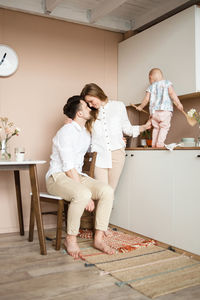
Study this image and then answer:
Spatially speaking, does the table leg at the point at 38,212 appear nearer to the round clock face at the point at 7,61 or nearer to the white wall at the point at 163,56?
the round clock face at the point at 7,61

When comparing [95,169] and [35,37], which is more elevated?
[35,37]

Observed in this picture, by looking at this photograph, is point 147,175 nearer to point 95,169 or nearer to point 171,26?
point 95,169

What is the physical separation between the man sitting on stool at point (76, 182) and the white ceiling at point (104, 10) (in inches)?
46.4

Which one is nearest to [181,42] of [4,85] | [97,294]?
[4,85]

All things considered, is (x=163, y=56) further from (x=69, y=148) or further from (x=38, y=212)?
(x=38, y=212)

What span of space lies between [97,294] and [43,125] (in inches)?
87.7

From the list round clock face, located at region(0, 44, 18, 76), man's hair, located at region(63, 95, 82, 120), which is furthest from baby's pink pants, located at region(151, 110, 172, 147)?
round clock face, located at region(0, 44, 18, 76)

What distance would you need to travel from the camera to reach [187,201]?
2.74 meters

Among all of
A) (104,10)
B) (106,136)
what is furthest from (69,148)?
(104,10)

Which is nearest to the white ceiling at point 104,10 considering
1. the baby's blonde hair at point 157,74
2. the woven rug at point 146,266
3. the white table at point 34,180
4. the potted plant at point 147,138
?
the baby's blonde hair at point 157,74

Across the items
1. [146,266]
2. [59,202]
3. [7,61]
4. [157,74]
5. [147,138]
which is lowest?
[146,266]

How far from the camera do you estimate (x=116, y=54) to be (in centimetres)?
431

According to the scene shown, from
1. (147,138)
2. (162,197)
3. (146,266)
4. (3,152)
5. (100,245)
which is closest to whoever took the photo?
(146,266)

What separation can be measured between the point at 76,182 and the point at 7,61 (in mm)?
1625
